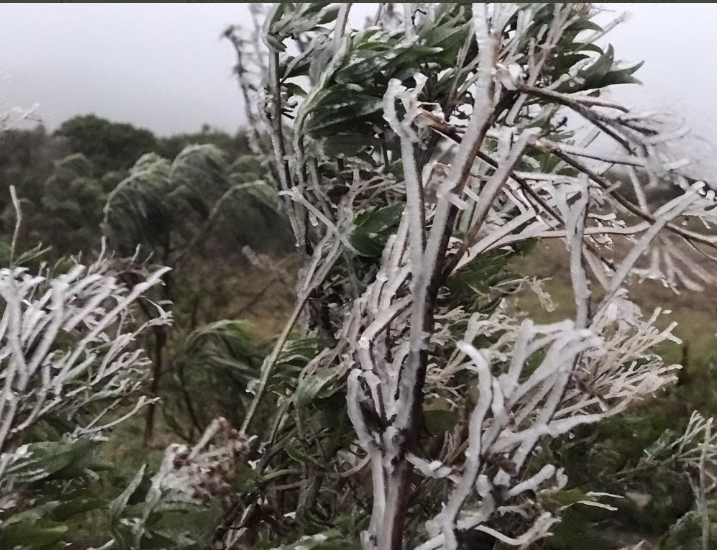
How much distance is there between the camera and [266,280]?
60 centimetres

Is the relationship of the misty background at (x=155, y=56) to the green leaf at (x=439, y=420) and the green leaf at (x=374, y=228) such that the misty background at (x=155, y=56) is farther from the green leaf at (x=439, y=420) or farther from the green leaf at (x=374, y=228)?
the green leaf at (x=439, y=420)

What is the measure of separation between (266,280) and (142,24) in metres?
0.28

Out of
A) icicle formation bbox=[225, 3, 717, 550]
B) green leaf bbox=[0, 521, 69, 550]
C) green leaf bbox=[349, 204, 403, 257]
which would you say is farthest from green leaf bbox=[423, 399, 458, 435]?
green leaf bbox=[0, 521, 69, 550]

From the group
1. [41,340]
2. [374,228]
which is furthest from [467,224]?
[41,340]

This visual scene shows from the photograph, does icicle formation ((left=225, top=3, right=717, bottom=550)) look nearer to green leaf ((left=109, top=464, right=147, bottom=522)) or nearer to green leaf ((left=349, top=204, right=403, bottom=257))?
green leaf ((left=349, top=204, right=403, bottom=257))

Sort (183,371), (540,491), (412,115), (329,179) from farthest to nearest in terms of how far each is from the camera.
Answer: (183,371) → (329,179) → (540,491) → (412,115)

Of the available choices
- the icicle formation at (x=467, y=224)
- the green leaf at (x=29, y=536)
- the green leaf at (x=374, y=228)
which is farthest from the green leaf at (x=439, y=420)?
the green leaf at (x=29, y=536)

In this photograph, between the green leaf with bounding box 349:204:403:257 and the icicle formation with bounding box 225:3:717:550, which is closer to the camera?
the icicle formation with bounding box 225:3:717:550

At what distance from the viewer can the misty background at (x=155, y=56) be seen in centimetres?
46

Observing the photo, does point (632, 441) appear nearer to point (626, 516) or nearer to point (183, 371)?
point (626, 516)

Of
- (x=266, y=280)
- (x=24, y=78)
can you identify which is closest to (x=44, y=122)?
(x=24, y=78)

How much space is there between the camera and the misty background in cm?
46

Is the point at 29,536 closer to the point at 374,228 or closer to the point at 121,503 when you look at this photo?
the point at 121,503

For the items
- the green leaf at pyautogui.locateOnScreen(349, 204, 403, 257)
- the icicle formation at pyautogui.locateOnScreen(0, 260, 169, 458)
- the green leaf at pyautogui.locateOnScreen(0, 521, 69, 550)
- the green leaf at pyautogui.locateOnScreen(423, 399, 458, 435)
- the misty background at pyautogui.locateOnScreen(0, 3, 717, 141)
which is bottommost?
the green leaf at pyautogui.locateOnScreen(0, 521, 69, 550)
